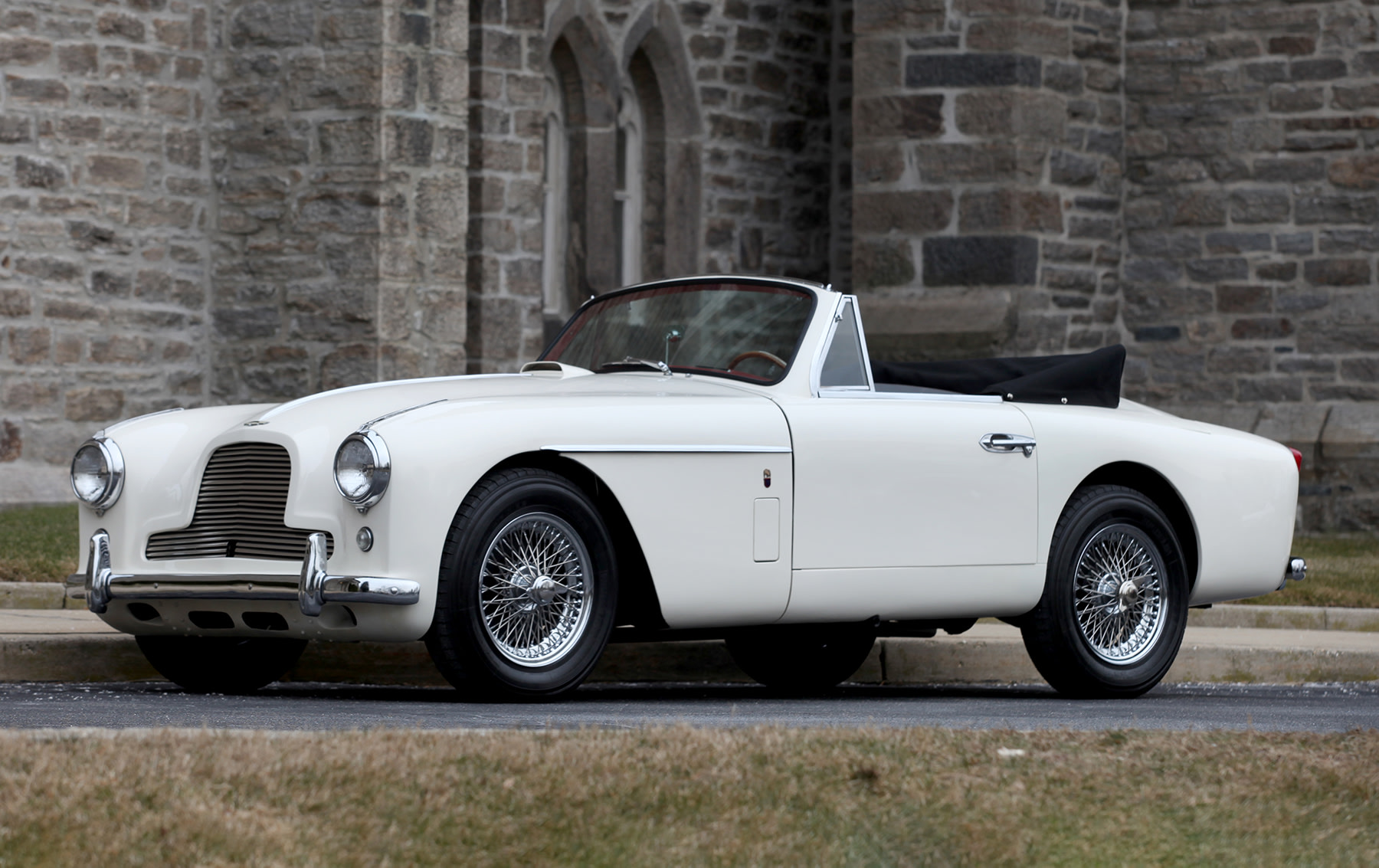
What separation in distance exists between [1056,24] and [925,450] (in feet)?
30.0

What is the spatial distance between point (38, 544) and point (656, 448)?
5088 millimetres

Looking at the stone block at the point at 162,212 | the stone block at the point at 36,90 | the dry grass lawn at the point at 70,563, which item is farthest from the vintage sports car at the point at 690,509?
the stone block at the point at 162,212

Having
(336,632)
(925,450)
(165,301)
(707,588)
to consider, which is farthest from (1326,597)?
(165,301)

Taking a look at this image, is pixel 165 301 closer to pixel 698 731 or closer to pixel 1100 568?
pixel 1100 568

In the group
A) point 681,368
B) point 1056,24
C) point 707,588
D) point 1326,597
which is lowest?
point 1326,597

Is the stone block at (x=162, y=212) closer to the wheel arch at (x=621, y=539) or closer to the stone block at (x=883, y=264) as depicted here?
the stone block at (x=883, y=264)

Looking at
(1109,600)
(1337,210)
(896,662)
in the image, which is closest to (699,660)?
(896,662)

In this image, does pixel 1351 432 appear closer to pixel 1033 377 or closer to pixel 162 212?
pixel 162 212

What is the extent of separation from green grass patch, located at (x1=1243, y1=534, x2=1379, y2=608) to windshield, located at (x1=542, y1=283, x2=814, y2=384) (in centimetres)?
477

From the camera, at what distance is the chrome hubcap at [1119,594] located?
7.95m

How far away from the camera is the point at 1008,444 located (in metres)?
7.74

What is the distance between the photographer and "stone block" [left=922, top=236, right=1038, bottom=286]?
51.6 feet

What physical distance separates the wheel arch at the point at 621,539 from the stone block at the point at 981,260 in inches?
358

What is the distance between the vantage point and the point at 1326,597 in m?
11.5
